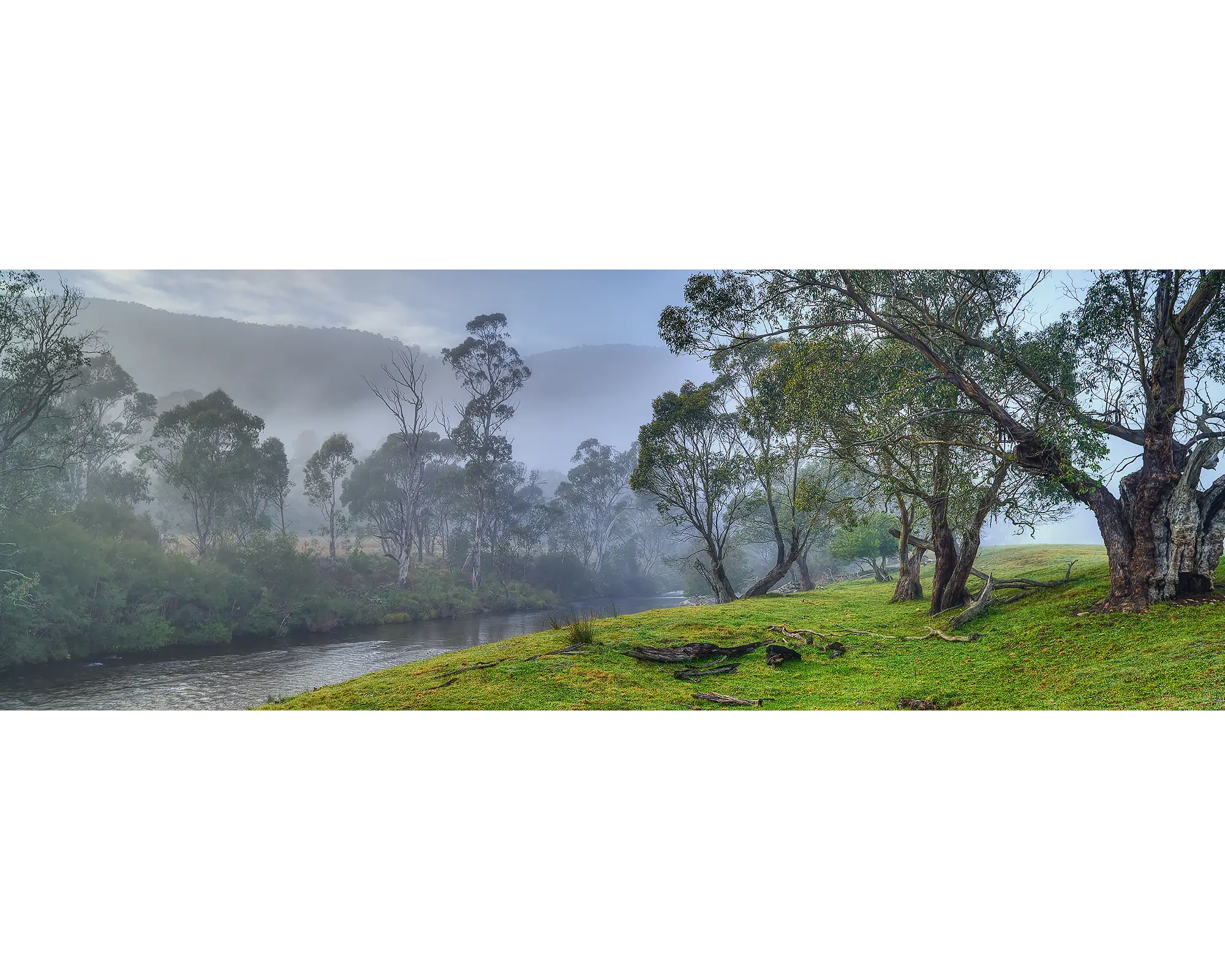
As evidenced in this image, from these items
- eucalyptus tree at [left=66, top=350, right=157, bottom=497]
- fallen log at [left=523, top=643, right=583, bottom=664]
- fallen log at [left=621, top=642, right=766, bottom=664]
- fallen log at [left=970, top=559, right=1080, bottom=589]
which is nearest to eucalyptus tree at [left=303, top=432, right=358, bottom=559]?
eucalyptus tree at [left=66, top=350, right=157, bottom=497]

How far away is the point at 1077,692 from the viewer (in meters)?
4.23

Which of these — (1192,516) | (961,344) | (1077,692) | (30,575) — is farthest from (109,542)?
(1192,516)

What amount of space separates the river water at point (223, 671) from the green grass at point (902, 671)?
812 millimetres

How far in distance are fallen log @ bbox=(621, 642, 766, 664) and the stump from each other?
236 mm

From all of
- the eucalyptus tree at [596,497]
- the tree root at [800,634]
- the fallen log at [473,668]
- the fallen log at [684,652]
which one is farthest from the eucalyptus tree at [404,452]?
the tree root at [800,634]

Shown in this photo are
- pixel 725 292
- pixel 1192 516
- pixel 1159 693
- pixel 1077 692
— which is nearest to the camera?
pixel 1159 693

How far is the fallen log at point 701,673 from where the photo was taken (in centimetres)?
523

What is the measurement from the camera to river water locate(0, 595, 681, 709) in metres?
5.71

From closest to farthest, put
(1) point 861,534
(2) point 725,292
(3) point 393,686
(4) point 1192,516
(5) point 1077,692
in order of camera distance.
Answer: (5) point 1077,692, (4) point 1192,516, (3) point 393,686, (2) point 725,292, (1) point 861,534

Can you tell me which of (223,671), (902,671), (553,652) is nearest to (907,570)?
(902,671)

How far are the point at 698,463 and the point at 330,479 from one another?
18.2ft

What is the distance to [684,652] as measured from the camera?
18.5 feet
